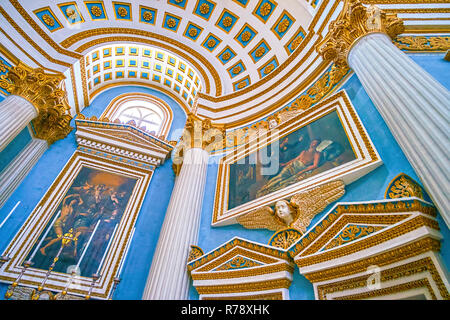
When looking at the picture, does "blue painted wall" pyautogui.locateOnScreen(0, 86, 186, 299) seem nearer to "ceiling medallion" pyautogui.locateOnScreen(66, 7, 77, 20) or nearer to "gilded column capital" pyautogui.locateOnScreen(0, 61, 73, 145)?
"gilded column capital" pyautogui.locateOnScreen(0, 61, 73, 145)

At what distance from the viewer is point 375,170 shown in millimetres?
3854

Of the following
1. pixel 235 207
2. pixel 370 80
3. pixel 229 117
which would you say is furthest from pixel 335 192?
pixel 229 117

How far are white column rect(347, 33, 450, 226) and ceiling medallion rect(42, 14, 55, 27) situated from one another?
10041 millimetres

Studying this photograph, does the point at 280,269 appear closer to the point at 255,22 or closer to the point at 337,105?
the point at 337,105

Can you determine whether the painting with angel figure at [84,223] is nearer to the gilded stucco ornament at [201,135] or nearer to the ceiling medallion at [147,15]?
the gilded stucco ornament at [201,135]

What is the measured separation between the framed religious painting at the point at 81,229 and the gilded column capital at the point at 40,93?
3.55ft

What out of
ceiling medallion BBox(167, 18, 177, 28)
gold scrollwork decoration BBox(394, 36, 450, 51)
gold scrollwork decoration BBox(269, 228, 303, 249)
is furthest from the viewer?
ceiling medallion BBox(167, 18, 177, 28)

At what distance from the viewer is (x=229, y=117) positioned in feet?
27.7

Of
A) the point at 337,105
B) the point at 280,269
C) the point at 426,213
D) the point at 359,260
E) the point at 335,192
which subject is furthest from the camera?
the point at 337,105

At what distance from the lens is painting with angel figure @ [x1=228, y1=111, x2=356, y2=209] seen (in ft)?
15.4

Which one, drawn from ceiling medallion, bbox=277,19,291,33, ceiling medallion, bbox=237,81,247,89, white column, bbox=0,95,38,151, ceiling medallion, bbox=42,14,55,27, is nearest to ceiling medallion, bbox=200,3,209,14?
ceiling medallion, bbox=277,19,291,33

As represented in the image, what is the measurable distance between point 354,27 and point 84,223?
314 inches
